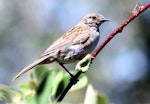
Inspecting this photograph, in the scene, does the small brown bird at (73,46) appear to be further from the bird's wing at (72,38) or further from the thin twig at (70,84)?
the thin twig at (70,84)

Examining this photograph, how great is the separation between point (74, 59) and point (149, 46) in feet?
23.3

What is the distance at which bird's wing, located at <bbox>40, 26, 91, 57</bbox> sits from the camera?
448 centimetres

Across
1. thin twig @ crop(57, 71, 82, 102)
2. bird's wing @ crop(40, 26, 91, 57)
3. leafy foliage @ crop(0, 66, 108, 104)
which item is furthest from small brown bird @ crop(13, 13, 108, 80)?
leafy foliage @ crop(0, 66, 108, 104)

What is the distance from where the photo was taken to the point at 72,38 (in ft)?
16.1

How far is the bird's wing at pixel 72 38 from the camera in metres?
4.48

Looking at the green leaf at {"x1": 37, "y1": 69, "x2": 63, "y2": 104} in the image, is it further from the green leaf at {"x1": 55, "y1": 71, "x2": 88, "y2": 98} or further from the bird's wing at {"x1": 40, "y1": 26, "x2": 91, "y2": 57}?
the bird's wing at {"x1": 40, "y1": 26, "x2": 91, "y2": 57}

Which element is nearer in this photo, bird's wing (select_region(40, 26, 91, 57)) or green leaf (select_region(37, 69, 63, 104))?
green leaf (select_region(37, 69, 63, 104))

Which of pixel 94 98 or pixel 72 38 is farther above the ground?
pixel 94 98

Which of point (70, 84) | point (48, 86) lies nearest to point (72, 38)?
point (70, 84)

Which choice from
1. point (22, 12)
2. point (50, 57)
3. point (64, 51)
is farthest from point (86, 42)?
point (22, 12)

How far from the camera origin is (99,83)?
34.6 feet

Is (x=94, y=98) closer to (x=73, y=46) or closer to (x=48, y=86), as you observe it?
(x=48, y=86)

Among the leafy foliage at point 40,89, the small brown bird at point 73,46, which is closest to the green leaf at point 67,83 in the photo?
the leafy foliage at point 40,89

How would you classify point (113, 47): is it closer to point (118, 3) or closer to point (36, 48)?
point (118, 3)
